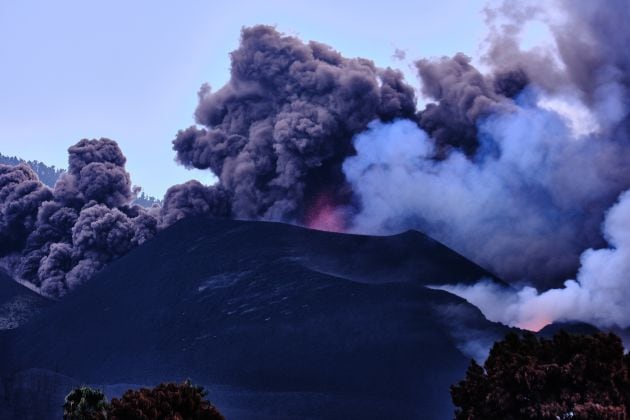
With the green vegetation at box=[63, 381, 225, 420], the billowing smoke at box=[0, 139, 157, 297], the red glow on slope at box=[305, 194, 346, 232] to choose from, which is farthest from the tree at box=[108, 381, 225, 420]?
the billowing smoke at box=[0, 139, 157, 297]

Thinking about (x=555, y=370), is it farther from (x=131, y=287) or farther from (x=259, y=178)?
(x=259, y=178)

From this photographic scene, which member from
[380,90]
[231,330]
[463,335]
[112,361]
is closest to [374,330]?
[463,335]

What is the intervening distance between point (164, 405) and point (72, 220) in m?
57.1

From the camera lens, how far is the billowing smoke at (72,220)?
240 ft

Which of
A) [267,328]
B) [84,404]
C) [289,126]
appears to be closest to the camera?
[84,404]

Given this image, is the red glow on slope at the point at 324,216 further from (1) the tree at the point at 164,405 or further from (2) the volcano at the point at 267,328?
(1) the tree at the point at 164,405

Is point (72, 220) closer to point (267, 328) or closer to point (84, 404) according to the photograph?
point (267, 328)

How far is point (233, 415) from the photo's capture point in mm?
39406

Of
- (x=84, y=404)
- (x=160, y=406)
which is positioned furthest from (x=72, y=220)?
(x=160, y=406)

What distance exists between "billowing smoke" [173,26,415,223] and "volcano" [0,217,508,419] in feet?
30.8

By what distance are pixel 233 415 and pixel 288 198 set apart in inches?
1421

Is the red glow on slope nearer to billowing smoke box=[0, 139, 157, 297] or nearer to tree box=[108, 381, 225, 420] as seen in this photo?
billowing smoke box=[0, 139, 157, 297]

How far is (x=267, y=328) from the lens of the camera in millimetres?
47969

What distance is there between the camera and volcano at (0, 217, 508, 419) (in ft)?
135
